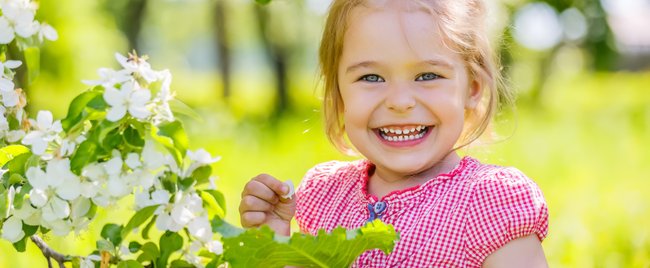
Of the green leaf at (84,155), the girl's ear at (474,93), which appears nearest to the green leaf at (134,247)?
the green leaf at (84,155)

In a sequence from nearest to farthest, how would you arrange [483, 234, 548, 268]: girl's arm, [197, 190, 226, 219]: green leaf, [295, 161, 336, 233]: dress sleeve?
[197, 190, 226, 219]: green leaf < [483, 234, 548, 268]: girl's arm < [295, 161, 336, 233]: dress sleeve

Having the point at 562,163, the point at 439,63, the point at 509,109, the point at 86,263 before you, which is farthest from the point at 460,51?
the point at 562,163

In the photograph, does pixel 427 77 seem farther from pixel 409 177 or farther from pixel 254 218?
pixel 254 218

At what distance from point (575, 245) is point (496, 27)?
1278 millimetres

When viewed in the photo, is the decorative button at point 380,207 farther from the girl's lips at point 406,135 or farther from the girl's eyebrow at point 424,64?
the girl's eyebrow at point 424,64

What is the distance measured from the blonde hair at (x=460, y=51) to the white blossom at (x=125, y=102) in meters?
0.67

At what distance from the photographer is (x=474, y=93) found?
2174mm

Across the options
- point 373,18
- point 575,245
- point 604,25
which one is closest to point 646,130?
point 575,245

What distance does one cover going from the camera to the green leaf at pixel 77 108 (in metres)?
1.62

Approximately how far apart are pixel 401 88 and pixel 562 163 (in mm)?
4572

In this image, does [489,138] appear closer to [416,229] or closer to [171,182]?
[416,229]

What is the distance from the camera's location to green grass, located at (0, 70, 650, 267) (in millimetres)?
3404

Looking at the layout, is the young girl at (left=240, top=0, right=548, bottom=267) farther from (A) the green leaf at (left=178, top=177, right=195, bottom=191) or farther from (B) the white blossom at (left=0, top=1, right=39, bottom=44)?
(B) the white blossom at (left=0, top=1, right=39, bottom=44)

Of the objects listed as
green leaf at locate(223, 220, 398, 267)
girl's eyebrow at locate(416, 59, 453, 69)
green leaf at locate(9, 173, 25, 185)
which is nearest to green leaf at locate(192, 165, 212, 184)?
green leaf at locate(223, 220, 398, 267)
